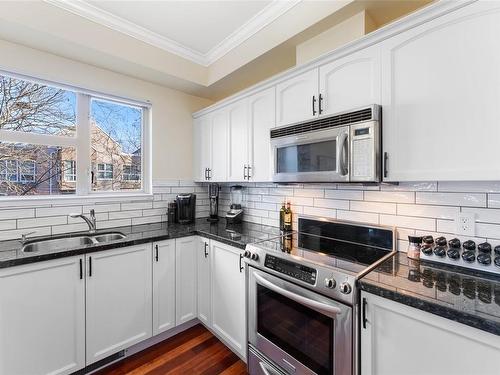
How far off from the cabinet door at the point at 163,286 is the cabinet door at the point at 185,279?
1.7 inches

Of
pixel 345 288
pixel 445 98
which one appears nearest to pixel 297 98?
pixel 445 98

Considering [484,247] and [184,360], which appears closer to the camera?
[484,247]

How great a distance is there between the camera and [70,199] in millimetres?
2127

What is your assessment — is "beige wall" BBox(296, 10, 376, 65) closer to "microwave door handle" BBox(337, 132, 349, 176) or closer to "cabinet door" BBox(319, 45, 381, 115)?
"cabinet door" BBox(319, 45, 381, 115)

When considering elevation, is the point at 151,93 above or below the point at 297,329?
above

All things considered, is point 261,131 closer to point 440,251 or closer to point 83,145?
point 440,251

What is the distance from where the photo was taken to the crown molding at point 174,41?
1.82m

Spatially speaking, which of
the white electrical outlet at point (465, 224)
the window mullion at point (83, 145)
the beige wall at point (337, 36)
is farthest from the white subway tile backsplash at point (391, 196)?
the window mullion at point (83, 145)

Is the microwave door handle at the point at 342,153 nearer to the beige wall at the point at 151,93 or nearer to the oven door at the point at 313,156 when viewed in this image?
the oven door at the point at 313,156

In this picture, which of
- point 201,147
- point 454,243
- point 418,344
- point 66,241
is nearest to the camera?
point 418,344

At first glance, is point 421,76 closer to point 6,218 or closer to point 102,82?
point 102,82

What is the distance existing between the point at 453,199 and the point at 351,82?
2.79ft

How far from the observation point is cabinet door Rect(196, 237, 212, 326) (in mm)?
2170

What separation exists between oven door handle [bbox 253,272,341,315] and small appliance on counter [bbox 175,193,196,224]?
127 centimetres
